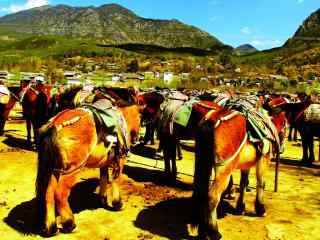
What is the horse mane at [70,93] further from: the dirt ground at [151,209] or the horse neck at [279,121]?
the horse neck at [279,121]

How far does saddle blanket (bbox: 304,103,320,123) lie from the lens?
15680mm

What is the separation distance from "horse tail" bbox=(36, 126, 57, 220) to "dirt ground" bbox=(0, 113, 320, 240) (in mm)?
708

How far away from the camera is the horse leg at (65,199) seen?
7273mm

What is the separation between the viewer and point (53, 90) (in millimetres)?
16969

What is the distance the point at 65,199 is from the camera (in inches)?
290

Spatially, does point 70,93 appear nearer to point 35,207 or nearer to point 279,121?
point 35,207

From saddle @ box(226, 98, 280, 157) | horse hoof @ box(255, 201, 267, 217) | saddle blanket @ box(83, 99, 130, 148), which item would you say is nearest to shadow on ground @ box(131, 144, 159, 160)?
horse hoof @ box(255, 201, 267, 217)

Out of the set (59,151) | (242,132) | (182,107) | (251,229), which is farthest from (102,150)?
(182,107)

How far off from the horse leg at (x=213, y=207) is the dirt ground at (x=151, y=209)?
0.63 meters

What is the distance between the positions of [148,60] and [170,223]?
16978 centimetres

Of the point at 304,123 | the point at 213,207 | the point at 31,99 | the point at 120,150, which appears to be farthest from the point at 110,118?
the point at 304,123

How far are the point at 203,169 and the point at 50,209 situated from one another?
269 cm

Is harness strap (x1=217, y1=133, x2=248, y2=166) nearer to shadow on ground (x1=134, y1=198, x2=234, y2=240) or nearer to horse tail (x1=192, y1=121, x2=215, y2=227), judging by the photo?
horse tail (x1=192, y1=121, x2=215, y2=227)

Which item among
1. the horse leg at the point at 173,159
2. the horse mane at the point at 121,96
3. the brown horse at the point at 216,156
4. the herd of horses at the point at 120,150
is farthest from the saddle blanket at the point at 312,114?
the horse mane at the point at 121,96
